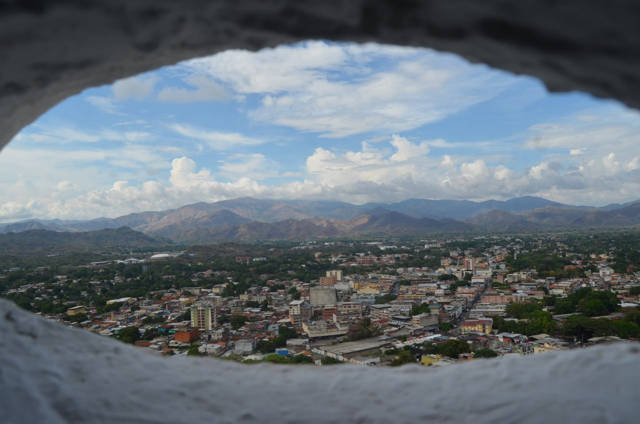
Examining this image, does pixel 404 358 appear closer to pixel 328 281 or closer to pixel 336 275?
pixel 328 281

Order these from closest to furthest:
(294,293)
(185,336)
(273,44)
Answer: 1. (273,44)
2. (185,336)
3. (294,293)

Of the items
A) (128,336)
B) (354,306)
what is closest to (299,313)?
(354,306)

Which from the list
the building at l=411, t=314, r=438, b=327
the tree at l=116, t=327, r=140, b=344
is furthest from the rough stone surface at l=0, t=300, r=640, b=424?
the building at l=411, t=314, r=438, b=327

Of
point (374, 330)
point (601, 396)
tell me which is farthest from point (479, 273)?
point (601, 396)

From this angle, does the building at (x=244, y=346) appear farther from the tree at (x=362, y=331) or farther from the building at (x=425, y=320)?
the building at (x=425, y=320)

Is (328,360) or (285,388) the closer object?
(285,388)

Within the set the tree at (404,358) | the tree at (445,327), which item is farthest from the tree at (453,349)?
the tree at (445,327)

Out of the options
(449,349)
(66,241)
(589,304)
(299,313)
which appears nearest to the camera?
(449,349)

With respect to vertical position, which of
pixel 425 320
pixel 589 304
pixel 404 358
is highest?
pixel 404 358
